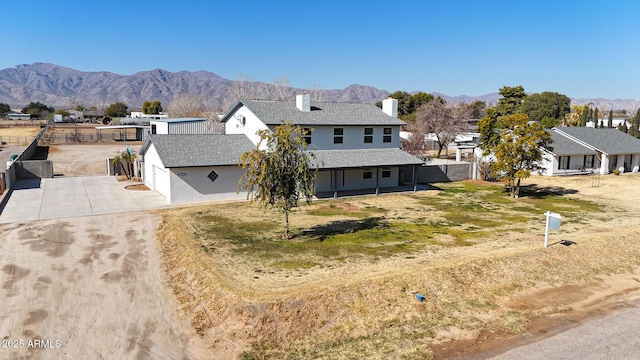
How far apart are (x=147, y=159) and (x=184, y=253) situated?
1916 cm

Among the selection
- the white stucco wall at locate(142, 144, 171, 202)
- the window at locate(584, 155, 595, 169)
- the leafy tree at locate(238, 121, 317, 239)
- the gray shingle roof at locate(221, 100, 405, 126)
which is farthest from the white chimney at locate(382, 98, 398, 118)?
the window at locate(584, 155, 595, 169)

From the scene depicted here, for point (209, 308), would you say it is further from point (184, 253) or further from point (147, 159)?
point (147, 159)

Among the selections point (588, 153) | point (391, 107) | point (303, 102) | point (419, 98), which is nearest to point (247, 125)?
point (303, 102)

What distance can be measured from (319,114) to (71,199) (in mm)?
18880

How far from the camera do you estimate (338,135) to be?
34.4 meters

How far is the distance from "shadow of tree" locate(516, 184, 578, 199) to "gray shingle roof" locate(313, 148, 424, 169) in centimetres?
918

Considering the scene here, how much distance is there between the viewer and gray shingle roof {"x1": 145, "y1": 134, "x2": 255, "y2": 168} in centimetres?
2836

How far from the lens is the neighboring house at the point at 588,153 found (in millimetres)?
44666

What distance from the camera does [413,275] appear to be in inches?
617

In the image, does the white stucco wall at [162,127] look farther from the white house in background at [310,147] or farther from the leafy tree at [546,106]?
the leafy tree at [546,106]

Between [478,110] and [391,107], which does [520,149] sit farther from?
[478,110]

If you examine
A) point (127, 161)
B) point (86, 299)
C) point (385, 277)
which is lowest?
point (86, 299)

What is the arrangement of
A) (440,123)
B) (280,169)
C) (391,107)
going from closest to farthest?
(280,169) → (391,107) → (440,123)

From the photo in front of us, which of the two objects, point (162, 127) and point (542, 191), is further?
point (162, 127)
